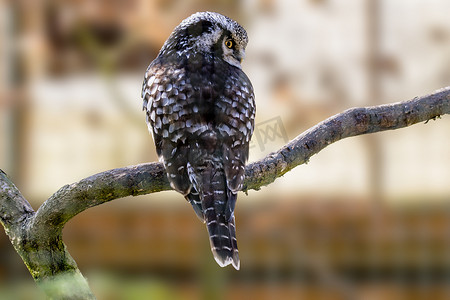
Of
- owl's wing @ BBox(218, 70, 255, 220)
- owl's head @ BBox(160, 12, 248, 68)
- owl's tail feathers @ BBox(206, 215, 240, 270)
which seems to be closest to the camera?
owl's tail feathers @ BBox(206, 215, 240, 270)

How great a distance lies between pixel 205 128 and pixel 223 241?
1.27ft

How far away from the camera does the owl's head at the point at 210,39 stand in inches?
95.9

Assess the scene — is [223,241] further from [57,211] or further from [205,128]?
[57,211]

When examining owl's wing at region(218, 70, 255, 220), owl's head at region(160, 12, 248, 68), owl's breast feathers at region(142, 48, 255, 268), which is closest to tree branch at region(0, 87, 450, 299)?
owl's breast feathers at region(142, 48, 255, 268)

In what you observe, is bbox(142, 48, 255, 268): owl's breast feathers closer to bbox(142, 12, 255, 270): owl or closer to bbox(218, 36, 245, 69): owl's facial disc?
bbox(142, 12, 255, 270): owl

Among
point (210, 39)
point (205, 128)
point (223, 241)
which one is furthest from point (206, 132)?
point (210, 39)

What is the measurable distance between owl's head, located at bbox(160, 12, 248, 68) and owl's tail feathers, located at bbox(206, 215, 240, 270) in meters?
0.72

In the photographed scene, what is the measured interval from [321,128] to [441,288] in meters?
2.40

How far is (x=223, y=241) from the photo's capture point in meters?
1.99

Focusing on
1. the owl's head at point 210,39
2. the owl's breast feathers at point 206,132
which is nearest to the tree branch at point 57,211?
the owl's breast feathers at point 206,132

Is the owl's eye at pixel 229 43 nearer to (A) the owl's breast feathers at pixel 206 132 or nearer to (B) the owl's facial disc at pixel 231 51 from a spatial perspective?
(B) the owl's facial disc at pixel 231 51

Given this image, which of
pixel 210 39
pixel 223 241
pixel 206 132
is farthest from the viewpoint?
pixel 210 39

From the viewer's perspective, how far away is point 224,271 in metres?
3.76

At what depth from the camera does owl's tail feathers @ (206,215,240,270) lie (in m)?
1.97
